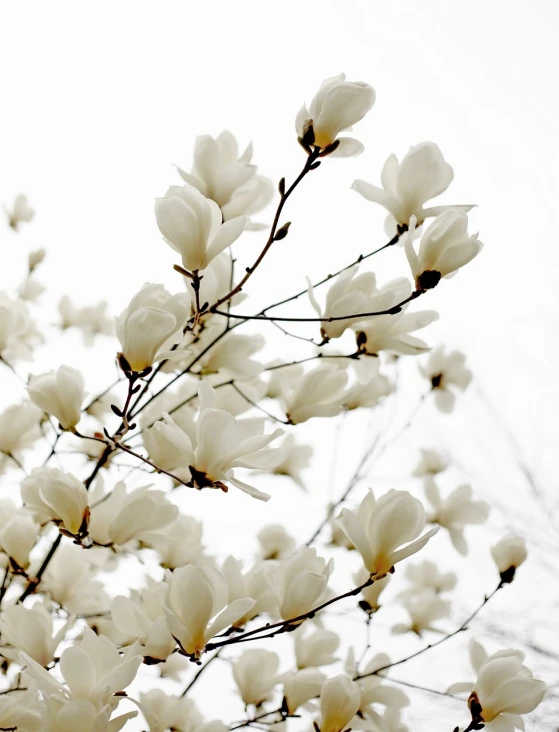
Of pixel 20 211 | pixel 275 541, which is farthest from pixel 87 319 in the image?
pixel 275 541

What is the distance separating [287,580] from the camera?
0.46m

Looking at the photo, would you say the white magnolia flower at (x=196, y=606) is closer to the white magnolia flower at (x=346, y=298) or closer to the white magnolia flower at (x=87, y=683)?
the white magnolia flower at (x=87, y=683)

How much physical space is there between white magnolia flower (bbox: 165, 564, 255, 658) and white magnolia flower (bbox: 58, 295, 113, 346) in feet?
2.26

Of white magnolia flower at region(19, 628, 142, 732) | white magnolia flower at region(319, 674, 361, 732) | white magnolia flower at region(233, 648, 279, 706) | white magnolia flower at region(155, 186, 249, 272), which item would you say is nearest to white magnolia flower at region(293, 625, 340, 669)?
white magnolia flower at region(233, 648, 279, 706)

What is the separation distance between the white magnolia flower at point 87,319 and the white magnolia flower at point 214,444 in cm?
64

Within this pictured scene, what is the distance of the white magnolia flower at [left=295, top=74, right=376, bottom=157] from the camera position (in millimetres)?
450

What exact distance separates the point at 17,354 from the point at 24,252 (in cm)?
34

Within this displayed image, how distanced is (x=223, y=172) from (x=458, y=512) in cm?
51

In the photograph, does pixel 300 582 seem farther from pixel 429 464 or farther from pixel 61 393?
pixel 429 464

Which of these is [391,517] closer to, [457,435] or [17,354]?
[17,354]

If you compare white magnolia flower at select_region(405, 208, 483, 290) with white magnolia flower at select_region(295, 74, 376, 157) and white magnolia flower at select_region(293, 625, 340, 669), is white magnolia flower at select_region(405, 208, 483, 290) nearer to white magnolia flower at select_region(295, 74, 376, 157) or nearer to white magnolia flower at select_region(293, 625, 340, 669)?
→ white magnolia flower at select_region(295, 74, 376, 157)

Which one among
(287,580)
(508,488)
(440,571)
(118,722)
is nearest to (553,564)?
(508,488)

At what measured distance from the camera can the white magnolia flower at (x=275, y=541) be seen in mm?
801

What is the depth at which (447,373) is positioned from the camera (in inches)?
31.7
